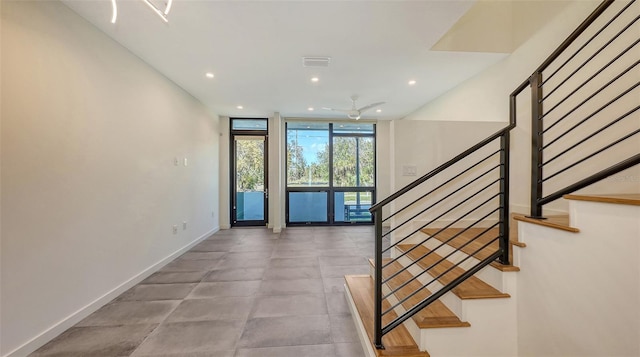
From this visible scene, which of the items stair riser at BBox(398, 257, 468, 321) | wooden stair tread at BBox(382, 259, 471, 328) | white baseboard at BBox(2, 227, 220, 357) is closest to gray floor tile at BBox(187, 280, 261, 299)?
white baseboard at BBox(2, 227, 220, 357)

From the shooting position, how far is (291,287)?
2.97 meters

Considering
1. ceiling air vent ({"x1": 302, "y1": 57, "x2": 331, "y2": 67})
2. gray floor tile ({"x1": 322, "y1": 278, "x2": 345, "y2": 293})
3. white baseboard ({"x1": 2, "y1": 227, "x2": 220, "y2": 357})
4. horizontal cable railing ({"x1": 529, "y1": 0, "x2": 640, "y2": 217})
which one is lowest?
gray floor tile ({"x1": 322, "y1": 278, "x2": 345, "y2": 293})

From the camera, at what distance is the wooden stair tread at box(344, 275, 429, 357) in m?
1.61

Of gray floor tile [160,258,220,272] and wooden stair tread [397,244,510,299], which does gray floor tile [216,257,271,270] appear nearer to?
gray floor tile [160,258,220,272]

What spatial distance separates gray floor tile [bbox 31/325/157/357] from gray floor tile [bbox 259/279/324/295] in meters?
1.14

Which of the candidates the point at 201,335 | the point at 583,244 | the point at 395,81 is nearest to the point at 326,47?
the point at 395,81

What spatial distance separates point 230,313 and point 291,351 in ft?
2.75

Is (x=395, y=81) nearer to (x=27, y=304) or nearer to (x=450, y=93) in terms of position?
(x=450, y=93)

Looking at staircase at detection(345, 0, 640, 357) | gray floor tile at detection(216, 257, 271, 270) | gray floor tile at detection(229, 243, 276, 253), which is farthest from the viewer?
gray floor tile at detection(229, 243, 276, 253)

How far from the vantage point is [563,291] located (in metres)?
1.44

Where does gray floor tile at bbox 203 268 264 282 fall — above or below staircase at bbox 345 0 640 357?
below

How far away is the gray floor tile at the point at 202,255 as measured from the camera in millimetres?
4066

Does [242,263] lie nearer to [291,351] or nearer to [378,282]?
[291,351]

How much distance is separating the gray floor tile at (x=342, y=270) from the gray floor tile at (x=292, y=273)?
0.10m
